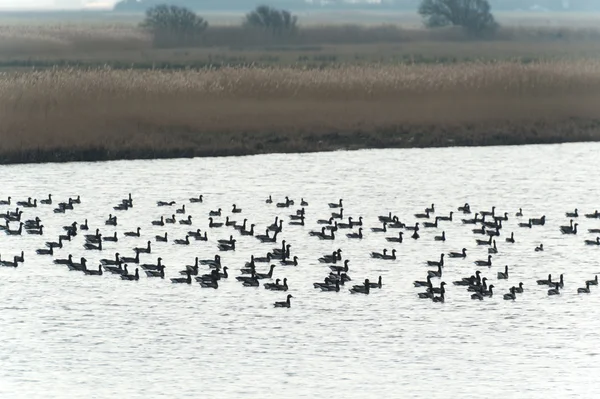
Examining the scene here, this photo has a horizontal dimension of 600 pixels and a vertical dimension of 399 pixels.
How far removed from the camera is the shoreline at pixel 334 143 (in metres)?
41.8

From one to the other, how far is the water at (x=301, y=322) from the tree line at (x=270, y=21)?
55352 millimetres

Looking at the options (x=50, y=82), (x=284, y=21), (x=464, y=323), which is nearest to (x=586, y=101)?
(x=50, y=82)

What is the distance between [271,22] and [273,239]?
6697cm

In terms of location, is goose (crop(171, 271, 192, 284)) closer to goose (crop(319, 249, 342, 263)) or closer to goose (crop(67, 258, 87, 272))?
goose (crop(67, 258, 87, 272))

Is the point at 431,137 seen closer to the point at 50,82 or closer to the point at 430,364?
the point at 50,82

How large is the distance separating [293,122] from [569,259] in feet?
59.2

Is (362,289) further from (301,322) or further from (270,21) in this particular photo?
(270,21)

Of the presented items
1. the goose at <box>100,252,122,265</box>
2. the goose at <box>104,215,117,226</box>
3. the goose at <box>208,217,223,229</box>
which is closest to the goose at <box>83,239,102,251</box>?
the goose at <box>100,252,122,265</box>

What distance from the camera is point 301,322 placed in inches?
929

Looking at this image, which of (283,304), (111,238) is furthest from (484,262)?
(111,238)

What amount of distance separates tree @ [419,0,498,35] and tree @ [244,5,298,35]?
37.3ft

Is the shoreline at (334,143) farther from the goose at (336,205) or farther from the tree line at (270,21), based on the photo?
the tree line at (270,21)

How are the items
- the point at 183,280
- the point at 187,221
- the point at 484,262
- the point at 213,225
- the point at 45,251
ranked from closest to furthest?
1. the point at 183,280
2. the point at 484,262
3. the point at 45,251
4. the point at 213,225
5. the point at 187,221

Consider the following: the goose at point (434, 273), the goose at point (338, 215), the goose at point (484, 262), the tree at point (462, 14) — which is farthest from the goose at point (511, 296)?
the tree at point (462, 14)
